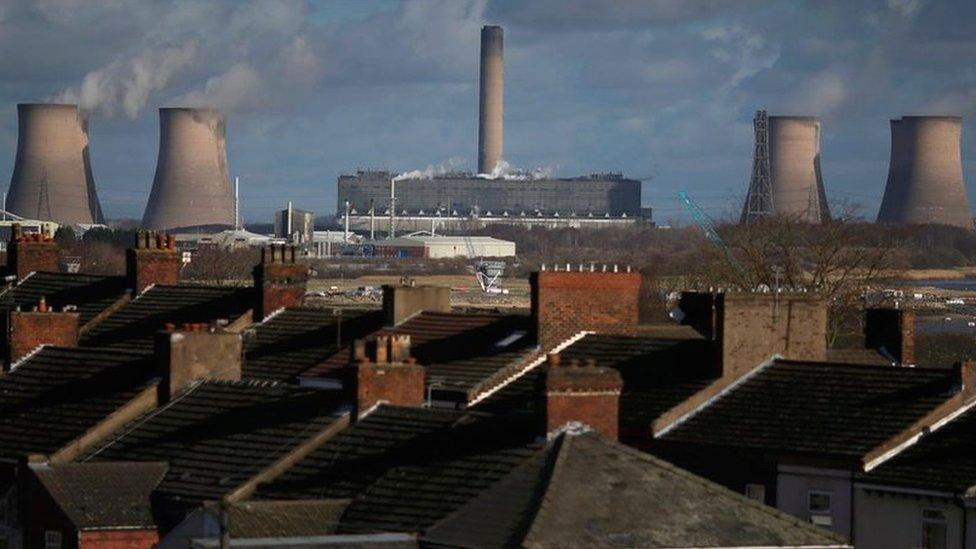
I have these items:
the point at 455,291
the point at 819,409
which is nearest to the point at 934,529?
the point at 819,409

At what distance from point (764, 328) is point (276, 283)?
9.61 m

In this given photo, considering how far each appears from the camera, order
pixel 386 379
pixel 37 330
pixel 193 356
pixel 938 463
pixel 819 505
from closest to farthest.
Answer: pixel 386 379, pixel 938 463, pixel 819 505, pixel 193 356, pixel 37 330

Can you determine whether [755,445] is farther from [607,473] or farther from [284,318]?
[284,318]

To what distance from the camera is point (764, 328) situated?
27.2m

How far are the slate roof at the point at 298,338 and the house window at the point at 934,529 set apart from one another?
9788 mm

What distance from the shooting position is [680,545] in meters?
17.5

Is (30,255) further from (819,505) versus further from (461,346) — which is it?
(819,505)

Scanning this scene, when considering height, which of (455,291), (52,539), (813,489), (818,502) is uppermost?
(813,489)

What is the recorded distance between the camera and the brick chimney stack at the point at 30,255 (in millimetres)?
41500

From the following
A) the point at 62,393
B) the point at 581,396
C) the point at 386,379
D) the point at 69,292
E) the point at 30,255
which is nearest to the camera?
the point at 581,396

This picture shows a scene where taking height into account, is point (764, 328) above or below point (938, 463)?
above

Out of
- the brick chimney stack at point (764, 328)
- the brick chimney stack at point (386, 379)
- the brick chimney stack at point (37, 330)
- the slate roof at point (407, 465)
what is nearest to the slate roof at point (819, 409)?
the brick chimney stack at point (764, 328)

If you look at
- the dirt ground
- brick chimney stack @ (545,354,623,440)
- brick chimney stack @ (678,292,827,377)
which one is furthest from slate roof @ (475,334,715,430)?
the dirt ground

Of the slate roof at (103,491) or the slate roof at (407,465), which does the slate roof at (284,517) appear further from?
the slate roof at (103,491)
